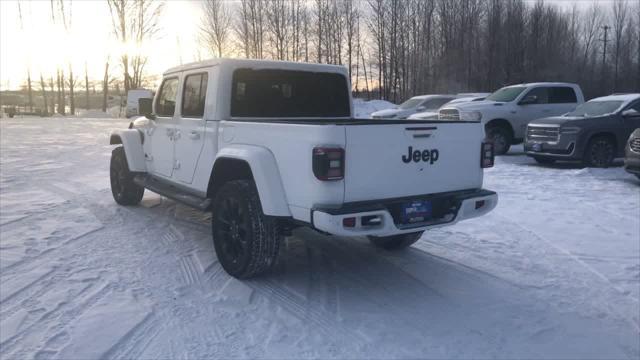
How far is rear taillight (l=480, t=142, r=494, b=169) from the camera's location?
4.90m

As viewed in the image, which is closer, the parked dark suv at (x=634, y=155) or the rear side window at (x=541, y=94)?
the parked dark suv at (x=634, y=155)

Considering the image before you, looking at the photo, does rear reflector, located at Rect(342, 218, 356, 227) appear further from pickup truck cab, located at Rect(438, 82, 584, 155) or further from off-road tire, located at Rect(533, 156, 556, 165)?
pickup truck cab, located at Rect(438, 82, 584, 155)

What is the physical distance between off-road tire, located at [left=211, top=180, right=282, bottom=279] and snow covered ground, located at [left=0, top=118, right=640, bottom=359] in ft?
0.66

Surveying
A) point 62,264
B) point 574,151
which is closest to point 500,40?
point 574,151

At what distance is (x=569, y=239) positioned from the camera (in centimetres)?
640

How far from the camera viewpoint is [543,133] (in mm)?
12375

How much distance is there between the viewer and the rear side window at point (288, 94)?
18.2 ft

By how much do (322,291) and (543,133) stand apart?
374 inches

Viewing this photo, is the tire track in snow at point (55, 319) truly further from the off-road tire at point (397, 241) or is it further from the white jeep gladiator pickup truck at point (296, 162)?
the off-road tire at point (397, 241)

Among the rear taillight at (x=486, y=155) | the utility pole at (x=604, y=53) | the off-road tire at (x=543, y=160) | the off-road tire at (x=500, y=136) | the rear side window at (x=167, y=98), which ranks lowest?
the off-road tire at (x=543, y=160)

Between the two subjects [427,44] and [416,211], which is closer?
[416,211]

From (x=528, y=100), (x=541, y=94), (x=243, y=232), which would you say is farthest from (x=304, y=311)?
(x=541, y=94)

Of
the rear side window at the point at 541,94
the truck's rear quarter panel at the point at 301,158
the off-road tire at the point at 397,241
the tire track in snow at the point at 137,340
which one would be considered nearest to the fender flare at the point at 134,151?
the truck's rear quarter panel at the point at 301,158

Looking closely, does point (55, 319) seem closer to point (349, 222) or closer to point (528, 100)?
point (349, 222)
